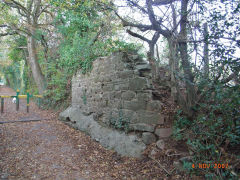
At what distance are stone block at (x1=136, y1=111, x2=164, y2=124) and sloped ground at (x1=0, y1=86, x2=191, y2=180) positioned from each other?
837mm

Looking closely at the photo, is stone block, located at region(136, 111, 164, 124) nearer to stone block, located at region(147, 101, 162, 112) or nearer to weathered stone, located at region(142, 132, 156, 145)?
stone block, located at region(147, 101, 162, 112)

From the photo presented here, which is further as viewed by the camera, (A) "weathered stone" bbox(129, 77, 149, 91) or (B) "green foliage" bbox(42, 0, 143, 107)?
(B) "green foliage" bbox(42, 0, 143, 107)

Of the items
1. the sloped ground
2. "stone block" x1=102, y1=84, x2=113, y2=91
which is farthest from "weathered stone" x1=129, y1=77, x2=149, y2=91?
the sloped ground

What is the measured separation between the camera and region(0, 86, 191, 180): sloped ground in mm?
3723

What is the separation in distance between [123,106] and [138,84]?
2.62 ft

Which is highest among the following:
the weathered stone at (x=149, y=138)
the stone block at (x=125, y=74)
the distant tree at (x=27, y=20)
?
the distant tree at (x=27, y=20)

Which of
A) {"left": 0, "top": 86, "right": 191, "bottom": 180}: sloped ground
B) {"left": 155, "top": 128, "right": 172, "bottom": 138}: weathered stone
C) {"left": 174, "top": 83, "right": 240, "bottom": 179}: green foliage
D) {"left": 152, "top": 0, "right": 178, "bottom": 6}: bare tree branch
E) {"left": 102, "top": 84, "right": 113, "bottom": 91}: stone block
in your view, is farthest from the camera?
{"left": 102, "top": 84, "right": 113, "bottom": 91}: stone block

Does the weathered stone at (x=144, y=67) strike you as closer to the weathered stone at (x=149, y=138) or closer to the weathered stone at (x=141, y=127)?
the weathered stone at (x=141, y=127)

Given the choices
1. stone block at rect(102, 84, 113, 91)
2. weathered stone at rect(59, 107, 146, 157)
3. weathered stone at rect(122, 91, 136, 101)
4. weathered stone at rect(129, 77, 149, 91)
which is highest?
weathered stone at rect(129, 77, 149, 91)

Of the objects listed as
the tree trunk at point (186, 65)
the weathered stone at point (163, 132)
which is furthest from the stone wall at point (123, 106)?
the tree trunk at point (186, 65)

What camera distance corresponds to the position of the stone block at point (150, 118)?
441cm

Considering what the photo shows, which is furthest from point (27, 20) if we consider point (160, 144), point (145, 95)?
point (160, 144)

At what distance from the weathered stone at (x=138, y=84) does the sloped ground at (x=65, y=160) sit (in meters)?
1.67
